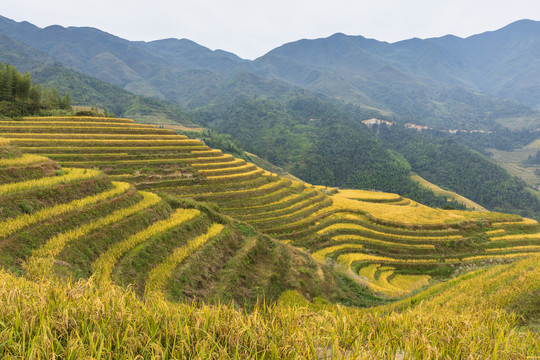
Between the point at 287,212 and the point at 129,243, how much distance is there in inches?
904

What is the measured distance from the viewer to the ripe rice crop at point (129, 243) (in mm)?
9164

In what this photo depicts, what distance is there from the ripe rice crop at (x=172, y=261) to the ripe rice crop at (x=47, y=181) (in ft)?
22.8

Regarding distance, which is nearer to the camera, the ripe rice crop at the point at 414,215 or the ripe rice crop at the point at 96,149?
the ripe rice crop at the point at 96,149

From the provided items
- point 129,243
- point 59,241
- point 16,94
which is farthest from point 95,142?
point 59,241

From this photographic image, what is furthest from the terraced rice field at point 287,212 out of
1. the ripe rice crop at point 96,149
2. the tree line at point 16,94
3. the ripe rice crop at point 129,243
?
the ripe rice crop at point 129,243

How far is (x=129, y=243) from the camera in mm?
11359

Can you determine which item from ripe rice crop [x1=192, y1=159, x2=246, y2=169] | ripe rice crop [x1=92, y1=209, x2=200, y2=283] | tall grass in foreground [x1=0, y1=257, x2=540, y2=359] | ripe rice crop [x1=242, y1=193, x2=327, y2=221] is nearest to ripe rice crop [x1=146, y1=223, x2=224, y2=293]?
ripe rice crop [x1=92, y1=209, x2=200, y2=283]

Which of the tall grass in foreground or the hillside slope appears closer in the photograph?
the tall grass in foreground

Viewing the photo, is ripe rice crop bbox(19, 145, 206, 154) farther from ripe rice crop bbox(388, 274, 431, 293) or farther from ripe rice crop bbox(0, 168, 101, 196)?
ripe rice crop bbox(388, 274, 431, 293)

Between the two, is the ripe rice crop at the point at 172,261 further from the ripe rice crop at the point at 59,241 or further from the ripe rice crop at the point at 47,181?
the ripe rice crop at the point at 47,181

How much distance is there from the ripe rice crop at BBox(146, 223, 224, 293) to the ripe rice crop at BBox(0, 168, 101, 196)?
22.8 feet

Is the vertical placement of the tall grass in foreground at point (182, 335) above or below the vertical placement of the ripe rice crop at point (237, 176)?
above

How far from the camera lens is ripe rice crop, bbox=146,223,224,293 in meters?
9.66

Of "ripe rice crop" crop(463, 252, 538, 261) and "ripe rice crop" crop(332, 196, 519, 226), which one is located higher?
"ripe rice crop" crop(332, 196, 519, 226)
